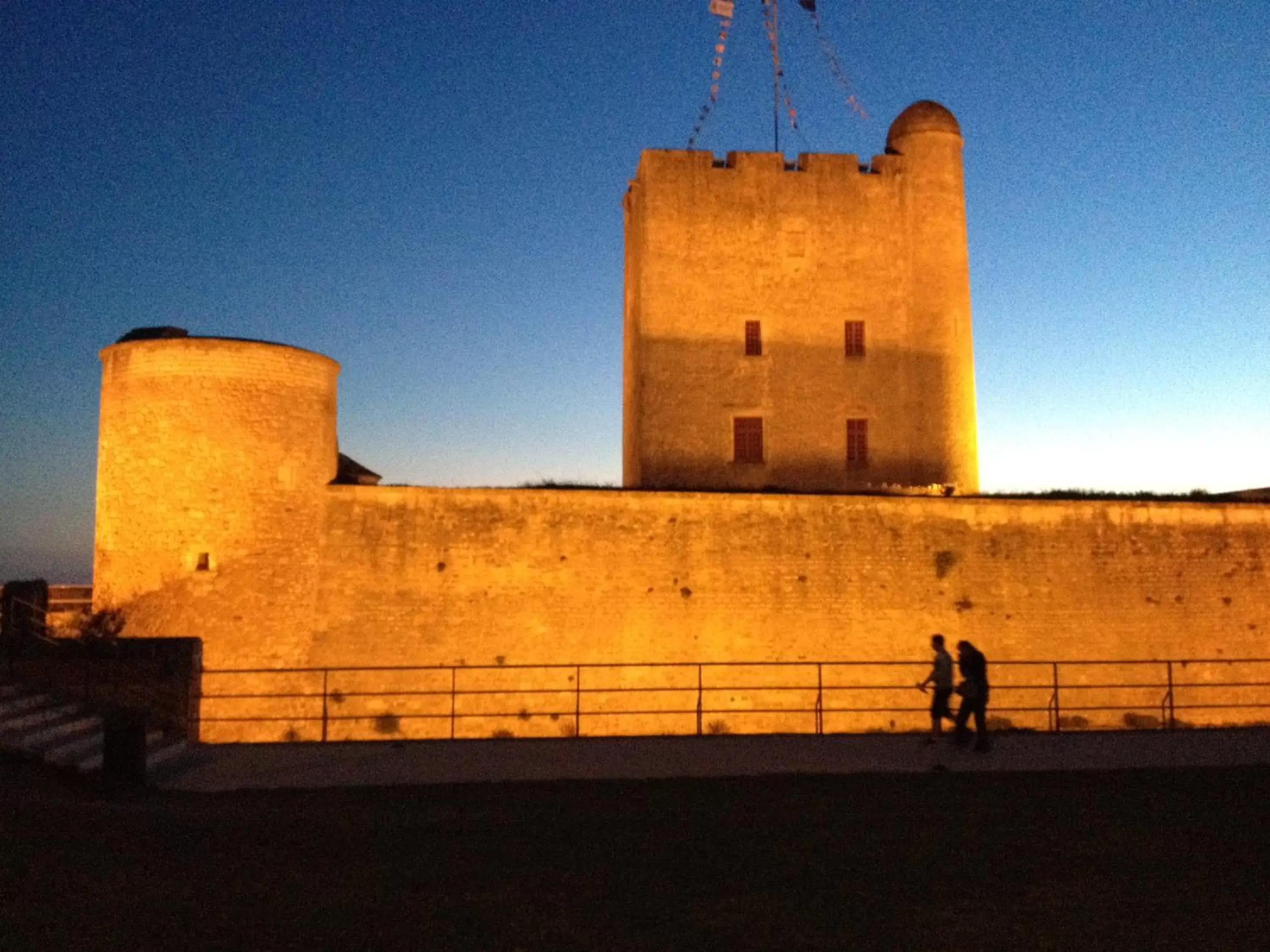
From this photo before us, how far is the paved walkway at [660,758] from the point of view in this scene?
11.0 meters

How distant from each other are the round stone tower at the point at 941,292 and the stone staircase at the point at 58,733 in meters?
19.6

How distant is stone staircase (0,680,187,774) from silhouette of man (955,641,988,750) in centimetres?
922

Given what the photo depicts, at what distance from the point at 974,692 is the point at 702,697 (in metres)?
7.64

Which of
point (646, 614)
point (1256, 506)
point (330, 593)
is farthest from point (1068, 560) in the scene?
point (330, 593)

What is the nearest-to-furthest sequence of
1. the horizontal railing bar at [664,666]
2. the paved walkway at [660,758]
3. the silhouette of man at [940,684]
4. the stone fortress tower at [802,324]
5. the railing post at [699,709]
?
the paved walkway at [660,758] < the railing post at [699,709] < the silhouette of man at [940,684] < the horizontal railing bar at [664,666] < the stone fortress tower at [802,324]

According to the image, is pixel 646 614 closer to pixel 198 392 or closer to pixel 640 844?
pixel 198 392

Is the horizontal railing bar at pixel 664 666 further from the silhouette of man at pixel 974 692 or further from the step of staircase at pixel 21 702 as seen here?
the step of staircase at pixel 21 702

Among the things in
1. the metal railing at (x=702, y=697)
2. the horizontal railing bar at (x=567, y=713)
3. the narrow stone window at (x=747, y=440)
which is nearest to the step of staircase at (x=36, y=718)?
the horizontal railing bar at (x=567, y=713)

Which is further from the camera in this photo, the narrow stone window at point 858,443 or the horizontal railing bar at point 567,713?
the narrow stone window at point 858,443

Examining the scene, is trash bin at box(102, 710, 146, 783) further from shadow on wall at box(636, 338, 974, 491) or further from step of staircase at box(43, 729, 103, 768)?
shadow on wall at box(636, 338, 974, 491)

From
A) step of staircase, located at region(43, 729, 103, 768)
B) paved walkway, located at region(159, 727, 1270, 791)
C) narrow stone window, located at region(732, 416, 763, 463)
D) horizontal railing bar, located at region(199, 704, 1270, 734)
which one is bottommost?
horizontal railing bar, located at region(199, 704, 1270, 734)

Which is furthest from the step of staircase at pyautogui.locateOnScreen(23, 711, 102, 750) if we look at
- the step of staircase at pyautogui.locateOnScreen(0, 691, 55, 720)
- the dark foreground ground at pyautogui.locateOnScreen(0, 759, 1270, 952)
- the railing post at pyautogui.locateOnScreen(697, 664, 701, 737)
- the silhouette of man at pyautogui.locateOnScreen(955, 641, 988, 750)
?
the silhouette of man at pyautogui.locateOnScreen(955, 641, 988, 750)

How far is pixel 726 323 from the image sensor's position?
2645 centimetres

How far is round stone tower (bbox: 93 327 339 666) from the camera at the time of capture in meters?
17.0
